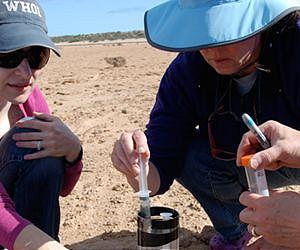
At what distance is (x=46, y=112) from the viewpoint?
238cm

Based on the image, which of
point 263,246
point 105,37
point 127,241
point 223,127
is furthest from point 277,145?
point 105,37

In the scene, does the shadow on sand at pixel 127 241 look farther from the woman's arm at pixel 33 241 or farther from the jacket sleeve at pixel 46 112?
the woman's arm at pixel 33 241

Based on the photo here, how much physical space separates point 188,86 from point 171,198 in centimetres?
103

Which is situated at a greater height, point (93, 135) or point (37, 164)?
point (37, 164)

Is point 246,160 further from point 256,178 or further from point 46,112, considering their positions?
point 46,112

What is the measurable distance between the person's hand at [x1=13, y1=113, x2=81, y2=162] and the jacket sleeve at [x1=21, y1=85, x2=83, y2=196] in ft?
0.19

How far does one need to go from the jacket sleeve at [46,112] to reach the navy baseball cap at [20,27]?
34cm

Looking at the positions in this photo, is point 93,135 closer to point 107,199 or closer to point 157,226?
point 107,199

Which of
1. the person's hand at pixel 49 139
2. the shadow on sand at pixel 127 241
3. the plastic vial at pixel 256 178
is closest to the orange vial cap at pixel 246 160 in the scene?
the plastic vial at pixel 256 178

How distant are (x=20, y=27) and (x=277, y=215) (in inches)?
42.1

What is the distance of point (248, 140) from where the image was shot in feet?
5.46

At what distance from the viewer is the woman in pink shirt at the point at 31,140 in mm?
1992

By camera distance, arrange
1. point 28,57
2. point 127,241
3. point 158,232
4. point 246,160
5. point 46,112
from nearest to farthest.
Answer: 1. point 246,160
2. point 158,232
3. point 28,57
4. point 46,112
5. point 127,241

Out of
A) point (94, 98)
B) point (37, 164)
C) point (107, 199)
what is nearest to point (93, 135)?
point (107, 199)
